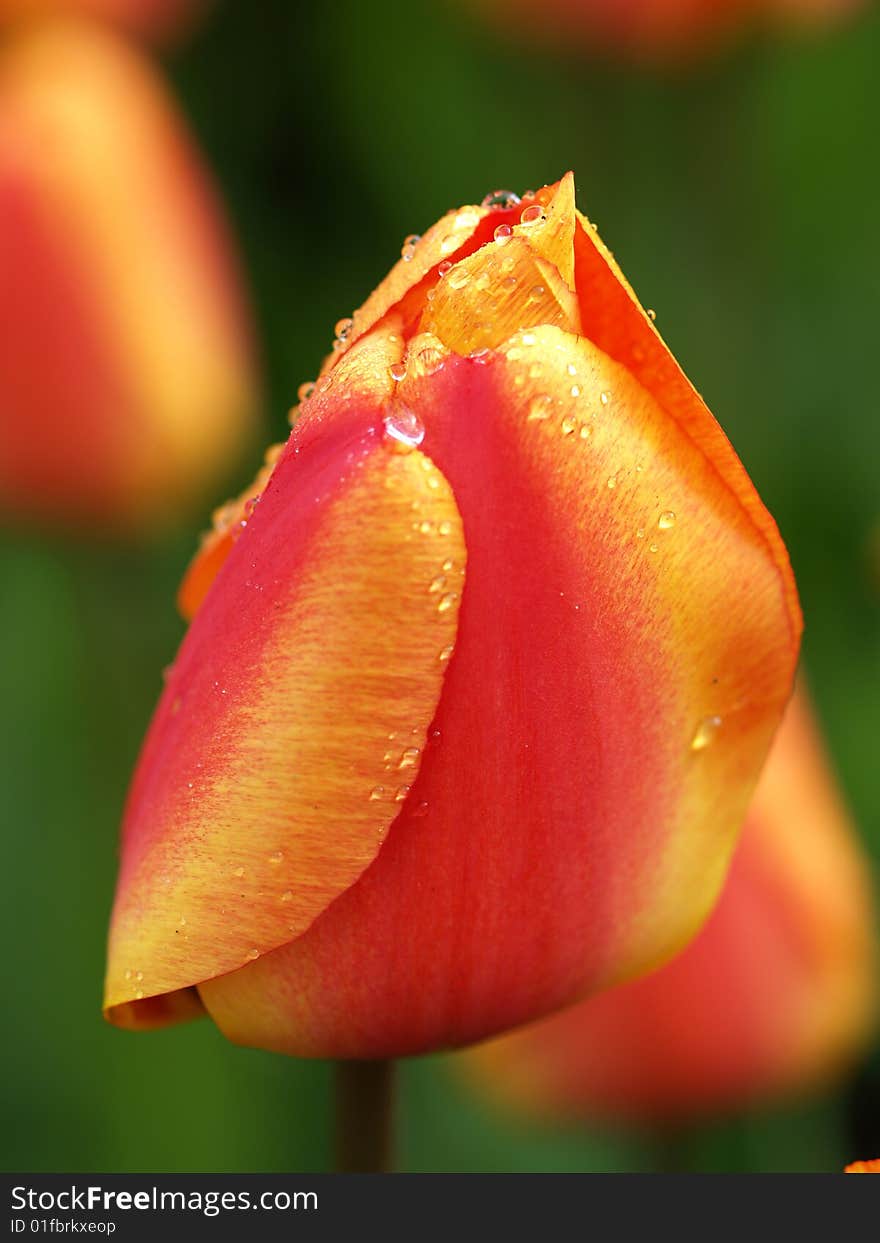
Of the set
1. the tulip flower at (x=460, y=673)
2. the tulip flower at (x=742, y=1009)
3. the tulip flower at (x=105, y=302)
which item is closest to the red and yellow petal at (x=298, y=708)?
the tulip flower at (x=460, y=673)

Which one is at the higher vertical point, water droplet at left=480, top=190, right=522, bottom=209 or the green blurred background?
the green blurred background

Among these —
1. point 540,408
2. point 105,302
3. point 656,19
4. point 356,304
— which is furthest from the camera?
point 356,304

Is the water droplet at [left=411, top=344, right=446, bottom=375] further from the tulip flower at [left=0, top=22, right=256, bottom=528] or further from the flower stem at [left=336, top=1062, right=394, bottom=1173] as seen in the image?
the tulip flower at [left=0, top=22, right=256, bottom=528]

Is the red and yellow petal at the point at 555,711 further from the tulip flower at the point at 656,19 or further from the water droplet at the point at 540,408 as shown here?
the tulip flower at the point at 656,19

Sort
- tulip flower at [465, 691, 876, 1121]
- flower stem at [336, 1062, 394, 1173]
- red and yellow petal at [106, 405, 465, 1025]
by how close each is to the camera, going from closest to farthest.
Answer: red and yellow petal at [106, 405, 465, 1025]
flower stem at [336, 1062, 394, 1173]
tulip flower at [465, 691, 876, 1121]

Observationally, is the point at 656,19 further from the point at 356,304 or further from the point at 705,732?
the point at 705,732

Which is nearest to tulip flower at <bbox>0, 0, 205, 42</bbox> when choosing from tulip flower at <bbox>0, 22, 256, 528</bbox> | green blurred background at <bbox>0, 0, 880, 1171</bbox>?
tulip flower at <bbox>0, 22, 256, 528</bbox>

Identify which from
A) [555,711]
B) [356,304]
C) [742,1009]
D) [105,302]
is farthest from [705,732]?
[356,304]
